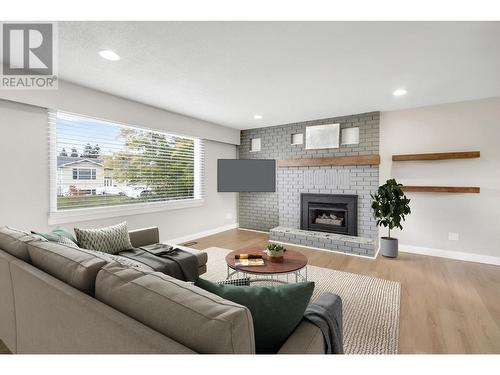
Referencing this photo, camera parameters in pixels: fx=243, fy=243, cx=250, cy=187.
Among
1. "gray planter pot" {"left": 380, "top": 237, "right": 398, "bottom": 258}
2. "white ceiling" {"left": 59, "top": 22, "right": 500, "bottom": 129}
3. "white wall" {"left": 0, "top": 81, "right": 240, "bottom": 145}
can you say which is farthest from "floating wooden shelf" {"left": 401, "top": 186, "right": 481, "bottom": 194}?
"white wall" {"left": 0, "top": 81, "right": 240, "bottom": 145}

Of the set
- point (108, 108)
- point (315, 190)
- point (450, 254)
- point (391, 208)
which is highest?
point (108, 108)

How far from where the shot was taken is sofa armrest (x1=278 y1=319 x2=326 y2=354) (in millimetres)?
846

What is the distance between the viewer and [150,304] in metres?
0.83

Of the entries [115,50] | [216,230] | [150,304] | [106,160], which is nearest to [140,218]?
[106,160]

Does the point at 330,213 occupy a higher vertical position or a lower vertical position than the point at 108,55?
lower

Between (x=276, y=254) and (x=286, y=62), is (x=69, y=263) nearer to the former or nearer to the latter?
(x=276, y=254)

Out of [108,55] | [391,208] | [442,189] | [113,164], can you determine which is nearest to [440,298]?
[391,208]

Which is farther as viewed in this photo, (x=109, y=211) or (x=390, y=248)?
(x=390, y=248)

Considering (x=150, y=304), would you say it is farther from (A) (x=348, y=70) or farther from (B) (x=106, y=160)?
(B) (x=106, y=160)

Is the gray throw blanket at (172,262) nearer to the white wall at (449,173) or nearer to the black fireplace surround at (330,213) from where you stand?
the black fireplace surround at (330,213)

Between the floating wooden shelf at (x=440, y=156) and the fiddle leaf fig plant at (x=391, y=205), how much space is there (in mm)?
497

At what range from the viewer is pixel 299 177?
16.3 feet

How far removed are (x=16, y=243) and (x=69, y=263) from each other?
63 cm
